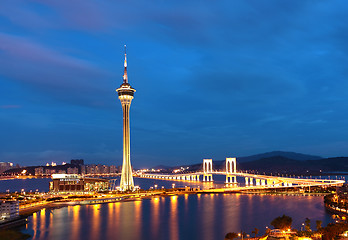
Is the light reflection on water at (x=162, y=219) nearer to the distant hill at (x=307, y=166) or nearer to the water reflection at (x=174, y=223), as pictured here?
the water reflection at (x=174, y=223)

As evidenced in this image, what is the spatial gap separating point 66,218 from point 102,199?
9.94 m

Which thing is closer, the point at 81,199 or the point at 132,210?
the point at 132,210

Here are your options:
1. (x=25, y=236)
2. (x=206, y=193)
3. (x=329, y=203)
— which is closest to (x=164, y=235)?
(x=25, y=236)

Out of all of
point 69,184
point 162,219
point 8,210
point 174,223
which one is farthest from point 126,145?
point 8,210

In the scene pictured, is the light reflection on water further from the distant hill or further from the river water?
the distant hill

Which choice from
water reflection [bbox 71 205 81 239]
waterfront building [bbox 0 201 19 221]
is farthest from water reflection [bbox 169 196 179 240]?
waterfront building [bbox 0 201 19 221]

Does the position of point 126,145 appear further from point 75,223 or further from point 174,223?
point 174,223

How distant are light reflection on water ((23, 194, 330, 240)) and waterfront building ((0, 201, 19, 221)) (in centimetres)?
105

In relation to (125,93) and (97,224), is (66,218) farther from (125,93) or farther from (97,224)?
(125,93)

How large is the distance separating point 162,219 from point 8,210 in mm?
8135

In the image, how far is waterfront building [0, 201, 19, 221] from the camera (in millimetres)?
18938

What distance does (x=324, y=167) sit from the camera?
3942 inches

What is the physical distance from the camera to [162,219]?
21250 millimetres

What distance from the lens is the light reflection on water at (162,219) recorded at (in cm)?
1723
